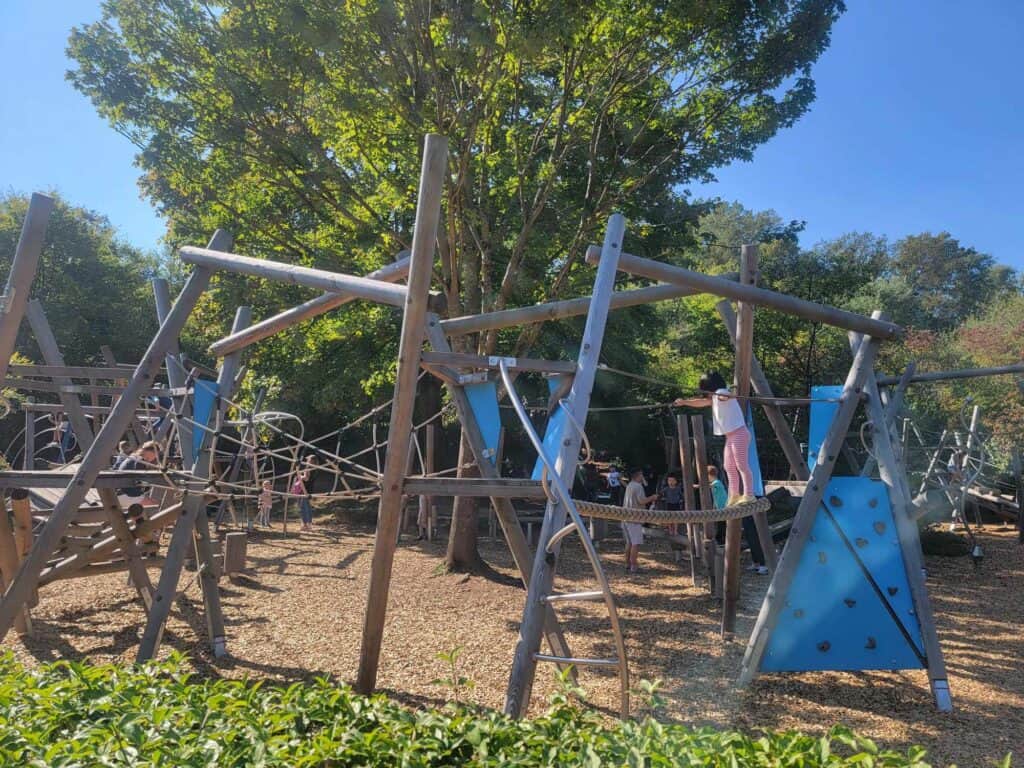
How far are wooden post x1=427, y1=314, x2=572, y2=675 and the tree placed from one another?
372 centimetres

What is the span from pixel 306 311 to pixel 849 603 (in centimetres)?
438

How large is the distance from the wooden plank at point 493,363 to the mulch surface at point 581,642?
91.5 inches

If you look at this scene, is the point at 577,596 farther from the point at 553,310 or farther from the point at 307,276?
the point at 307,276

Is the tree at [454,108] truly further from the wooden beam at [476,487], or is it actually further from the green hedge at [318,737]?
the green hedge at [318,737]

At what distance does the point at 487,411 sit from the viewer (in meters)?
5.05

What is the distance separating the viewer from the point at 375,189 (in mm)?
10109

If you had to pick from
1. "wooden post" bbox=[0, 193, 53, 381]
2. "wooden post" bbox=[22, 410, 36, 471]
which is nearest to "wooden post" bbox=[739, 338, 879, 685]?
"wooden post" bbox=[0, 193, 53, 381]

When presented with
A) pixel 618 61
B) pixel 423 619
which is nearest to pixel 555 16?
pixel 618 61

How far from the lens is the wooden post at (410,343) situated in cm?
438

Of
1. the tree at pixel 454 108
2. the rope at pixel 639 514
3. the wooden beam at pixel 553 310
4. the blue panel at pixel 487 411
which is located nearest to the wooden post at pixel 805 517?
the wooden beam at pixel 553 310

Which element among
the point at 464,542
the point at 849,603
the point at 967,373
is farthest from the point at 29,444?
the point at 967,373

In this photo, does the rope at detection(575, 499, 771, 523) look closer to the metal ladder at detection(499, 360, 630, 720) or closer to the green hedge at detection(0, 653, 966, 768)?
the metal ladder at detection(499, 360, 630, 720)

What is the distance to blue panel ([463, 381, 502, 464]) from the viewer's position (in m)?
5.01

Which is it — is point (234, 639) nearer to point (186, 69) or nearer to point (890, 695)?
point (890, 695)
